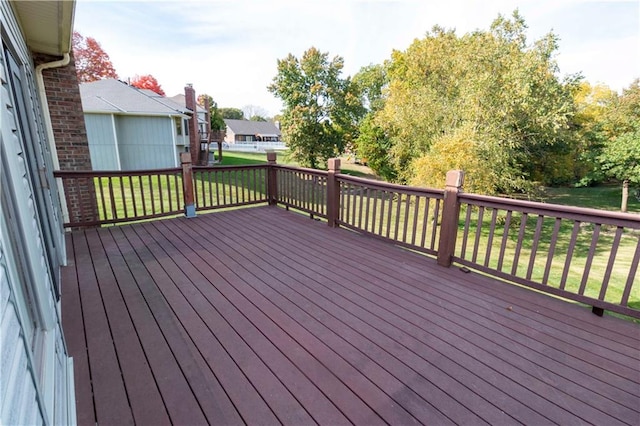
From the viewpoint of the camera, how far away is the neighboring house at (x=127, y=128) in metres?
12.1

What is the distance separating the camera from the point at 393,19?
35.3 ft

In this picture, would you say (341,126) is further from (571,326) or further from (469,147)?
(571,326)

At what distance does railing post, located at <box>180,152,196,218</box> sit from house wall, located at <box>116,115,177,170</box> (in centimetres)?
996

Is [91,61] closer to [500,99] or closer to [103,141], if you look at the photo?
[103,141]

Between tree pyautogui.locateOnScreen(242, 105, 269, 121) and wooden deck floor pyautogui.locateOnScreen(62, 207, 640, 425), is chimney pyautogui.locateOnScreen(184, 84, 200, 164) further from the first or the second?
tree pyautogui.locateOnScreen(242, 105, 269, 121)

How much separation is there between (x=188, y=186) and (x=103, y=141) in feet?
33.0

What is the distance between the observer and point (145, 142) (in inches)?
523

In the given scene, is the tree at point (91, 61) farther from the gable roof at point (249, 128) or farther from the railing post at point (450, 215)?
the railing post at point (450, 215)

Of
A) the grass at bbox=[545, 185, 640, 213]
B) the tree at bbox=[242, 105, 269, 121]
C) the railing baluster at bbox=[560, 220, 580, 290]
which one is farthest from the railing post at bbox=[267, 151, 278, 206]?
the tree at bbox=[242, 105, 269, 121]

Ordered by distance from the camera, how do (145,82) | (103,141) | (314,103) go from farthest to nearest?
(145,82) < (314,103) < (103,141)

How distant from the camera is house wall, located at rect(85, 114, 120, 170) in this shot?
12.0 m

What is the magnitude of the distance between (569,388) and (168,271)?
3204 millimetres

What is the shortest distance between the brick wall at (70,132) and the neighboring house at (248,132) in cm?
4225

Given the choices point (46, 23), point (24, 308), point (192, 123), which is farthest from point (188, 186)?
point (192, 123)
